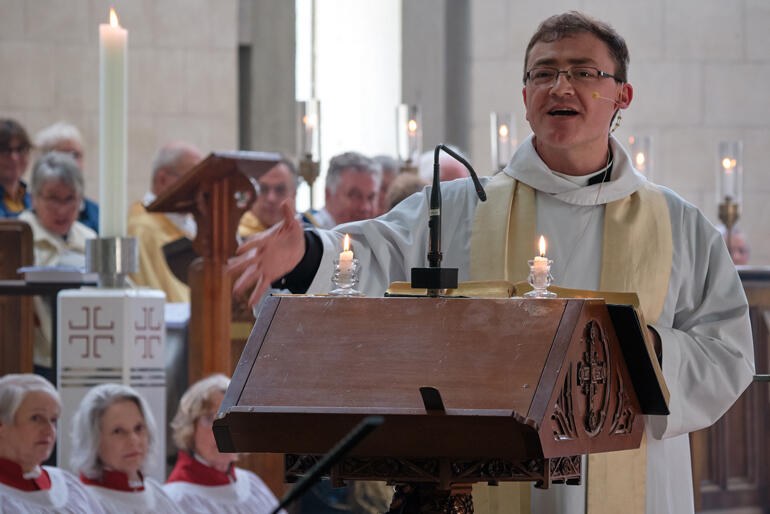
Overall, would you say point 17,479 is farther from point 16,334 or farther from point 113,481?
point 16,334

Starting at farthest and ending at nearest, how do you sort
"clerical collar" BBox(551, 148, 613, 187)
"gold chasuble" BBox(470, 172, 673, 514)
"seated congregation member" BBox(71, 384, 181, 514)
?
"seated congregation member" BBox(71, 384, 181, 514) → "clerical collar" BBox(551, 148, 613, 187) → "gold chasuble" BBox(470, 172, 673, 514)

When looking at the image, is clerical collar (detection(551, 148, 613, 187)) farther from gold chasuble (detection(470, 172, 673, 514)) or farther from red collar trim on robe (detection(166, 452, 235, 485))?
red collar trim on robe (detection(166, 452, 235, 485))

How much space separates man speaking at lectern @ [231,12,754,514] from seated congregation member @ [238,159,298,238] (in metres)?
3.91

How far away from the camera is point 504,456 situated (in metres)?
2.10

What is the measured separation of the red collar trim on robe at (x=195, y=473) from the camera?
5.01 metres

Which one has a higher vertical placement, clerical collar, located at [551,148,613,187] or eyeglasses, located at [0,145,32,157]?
eyeglasses, located at [0,145,32,157]

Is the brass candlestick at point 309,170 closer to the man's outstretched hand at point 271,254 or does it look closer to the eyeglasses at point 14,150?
the eyeglasses at point 14,150

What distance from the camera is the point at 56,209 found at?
6.23 m

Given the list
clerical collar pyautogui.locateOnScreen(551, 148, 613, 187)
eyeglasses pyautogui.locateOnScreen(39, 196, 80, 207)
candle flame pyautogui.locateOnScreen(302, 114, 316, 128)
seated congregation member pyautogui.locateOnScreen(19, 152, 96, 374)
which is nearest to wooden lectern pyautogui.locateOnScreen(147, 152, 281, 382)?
seated congregation member pyautogui.locateOnScreen(19, 152, 96, 374)

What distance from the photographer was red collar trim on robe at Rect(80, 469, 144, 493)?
15.1ft

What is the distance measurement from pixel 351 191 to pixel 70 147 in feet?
5.38

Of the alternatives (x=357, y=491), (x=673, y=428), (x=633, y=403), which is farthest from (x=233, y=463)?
(x=633, y=403)

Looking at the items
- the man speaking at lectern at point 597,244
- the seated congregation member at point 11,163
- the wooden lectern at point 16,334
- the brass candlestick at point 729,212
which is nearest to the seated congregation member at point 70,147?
the seated congregation member at point 11,163

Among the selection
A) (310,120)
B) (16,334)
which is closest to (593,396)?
(16,334)
